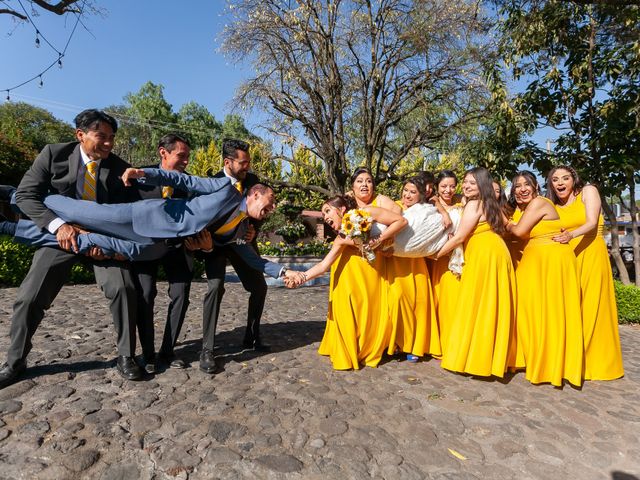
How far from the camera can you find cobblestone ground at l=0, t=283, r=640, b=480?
8.53ft

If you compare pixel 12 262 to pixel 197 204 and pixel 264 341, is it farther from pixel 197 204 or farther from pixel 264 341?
pixel 197 204

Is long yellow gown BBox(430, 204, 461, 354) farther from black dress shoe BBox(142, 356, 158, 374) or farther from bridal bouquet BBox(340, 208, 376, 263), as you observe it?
black dress shoe BBox(142, 356, 158, 374)

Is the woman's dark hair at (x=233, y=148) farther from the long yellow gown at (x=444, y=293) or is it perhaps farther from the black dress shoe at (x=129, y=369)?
the long yellow gown at (x=444, y=293)

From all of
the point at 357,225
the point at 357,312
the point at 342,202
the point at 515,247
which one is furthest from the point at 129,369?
the point at 515,247

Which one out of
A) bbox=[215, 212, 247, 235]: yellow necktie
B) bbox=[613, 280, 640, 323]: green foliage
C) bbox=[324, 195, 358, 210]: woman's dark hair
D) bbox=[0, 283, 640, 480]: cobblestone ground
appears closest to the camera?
bbox=[0, 283, 640, 480]: cobblestone ground

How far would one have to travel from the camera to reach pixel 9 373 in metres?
3.49

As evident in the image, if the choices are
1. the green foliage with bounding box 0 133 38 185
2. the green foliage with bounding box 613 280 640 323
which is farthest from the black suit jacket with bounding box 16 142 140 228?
the green foliage with bounding box 0 133 38 185

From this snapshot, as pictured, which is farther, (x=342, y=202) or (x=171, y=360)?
(x=342, y=202)

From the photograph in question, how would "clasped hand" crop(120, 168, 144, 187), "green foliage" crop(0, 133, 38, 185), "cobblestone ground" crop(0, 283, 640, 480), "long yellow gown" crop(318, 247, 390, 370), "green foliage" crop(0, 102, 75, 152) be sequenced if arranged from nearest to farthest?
1. "cobblestone ground" crop(0, 283, 640, 480)
2. "clasped hand" crop(120, 168, 144, 187)
3. "long yellow gown" crop(318, 247, 390, 370)
4. "green foliage" crop(0, 133, 38, 185)
5. "green foliage" crop(0, 102, 75, 152)

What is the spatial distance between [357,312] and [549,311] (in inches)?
73.4

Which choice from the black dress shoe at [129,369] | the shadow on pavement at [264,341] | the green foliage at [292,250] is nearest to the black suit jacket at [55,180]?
the black dress shoe at [129,369]

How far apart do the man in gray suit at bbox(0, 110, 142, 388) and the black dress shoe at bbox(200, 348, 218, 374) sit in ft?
1.87

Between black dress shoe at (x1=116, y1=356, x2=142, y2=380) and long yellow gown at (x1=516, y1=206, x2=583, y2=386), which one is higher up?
long yellow gown at (x1=516, y1=206, x2=583, y2=386)

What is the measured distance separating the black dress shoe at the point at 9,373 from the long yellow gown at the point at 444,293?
390 centimetres
